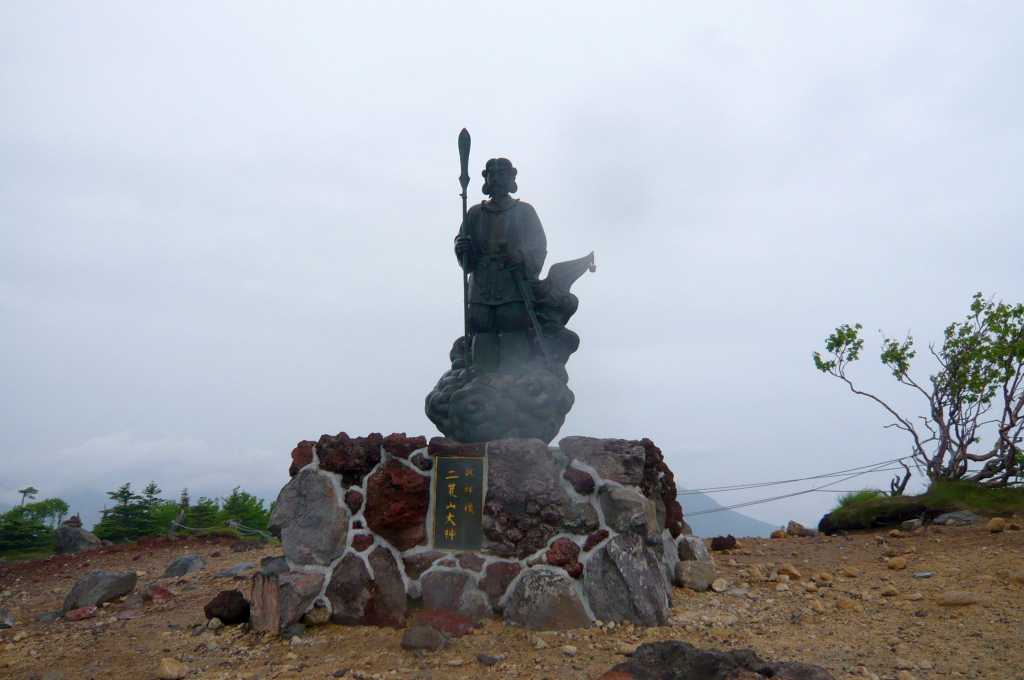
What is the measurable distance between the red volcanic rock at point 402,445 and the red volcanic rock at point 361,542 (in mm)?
663

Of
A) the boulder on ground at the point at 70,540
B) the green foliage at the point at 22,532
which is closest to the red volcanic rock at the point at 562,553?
the boulder on ground at the point at 70,540

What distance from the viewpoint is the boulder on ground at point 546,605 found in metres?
4.99

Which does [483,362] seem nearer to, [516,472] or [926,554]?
[516,472]

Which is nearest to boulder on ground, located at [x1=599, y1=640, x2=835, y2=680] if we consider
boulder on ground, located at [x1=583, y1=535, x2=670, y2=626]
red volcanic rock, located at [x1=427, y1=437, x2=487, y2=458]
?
boulder on ground, located at [x1=583, y1=535, x2=670, y2=626]

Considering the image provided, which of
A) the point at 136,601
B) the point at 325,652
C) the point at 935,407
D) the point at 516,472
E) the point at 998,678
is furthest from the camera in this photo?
the point at 935,407

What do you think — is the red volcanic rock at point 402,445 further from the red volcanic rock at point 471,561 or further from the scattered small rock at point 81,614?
the scattered small rock at point 81,614

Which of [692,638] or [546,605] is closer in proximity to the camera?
[692,638]

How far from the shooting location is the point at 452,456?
574 centimetres

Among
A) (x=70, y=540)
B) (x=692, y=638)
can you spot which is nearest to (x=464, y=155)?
(x=692, y=638)

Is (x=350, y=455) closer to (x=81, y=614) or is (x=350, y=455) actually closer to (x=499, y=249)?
(x=499, y=249)

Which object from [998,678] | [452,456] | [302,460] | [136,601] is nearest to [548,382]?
[452,456]

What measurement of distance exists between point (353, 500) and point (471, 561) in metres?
1.06

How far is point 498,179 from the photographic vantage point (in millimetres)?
6809

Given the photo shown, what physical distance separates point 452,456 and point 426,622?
1283 mm
